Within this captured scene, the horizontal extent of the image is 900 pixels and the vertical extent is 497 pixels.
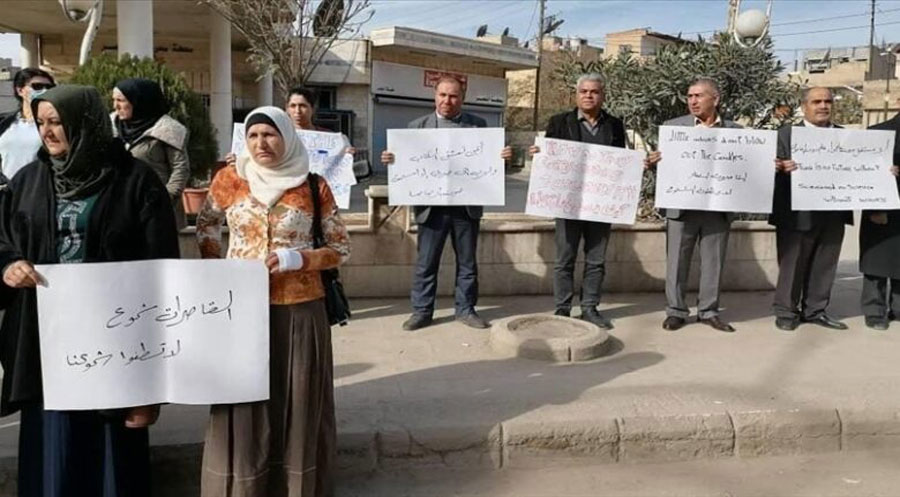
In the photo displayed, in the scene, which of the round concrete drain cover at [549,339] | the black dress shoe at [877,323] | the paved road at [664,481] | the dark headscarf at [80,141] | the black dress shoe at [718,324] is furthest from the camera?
the black dress shoe at [877,323]

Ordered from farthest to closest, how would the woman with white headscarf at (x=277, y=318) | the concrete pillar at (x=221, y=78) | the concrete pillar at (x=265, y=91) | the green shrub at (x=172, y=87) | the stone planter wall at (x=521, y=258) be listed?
the concrete pillar at (x=265, y=91)
the concrete pillar at (x=221, y=78)
the green shrub at (x=172, y=87)
the stone planter wall at (x=521, y=258)
the woman with white headscarf at (x=277, y=318)

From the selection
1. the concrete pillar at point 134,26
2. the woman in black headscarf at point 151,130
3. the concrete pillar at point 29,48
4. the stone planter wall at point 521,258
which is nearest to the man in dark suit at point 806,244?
the stone planter wall at point 521,258

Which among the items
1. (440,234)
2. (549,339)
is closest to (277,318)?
(549,339)

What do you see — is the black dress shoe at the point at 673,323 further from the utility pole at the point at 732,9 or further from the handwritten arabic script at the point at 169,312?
the utility pole at the point at 732,9

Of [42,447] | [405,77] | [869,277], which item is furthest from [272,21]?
[405,77]

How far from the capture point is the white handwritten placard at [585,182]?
5.69 meters

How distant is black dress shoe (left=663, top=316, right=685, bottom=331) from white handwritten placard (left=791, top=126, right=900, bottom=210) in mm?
1205

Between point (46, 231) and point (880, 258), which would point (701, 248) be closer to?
point (880, 258)

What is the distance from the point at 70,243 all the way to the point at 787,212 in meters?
5.07

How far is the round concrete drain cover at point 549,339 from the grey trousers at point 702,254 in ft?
2.70

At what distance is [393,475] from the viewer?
12.3 feet

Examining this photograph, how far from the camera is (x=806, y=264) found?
19.7 feet

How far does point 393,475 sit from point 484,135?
110 inches

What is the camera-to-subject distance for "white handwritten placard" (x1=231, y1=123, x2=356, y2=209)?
220 inches
